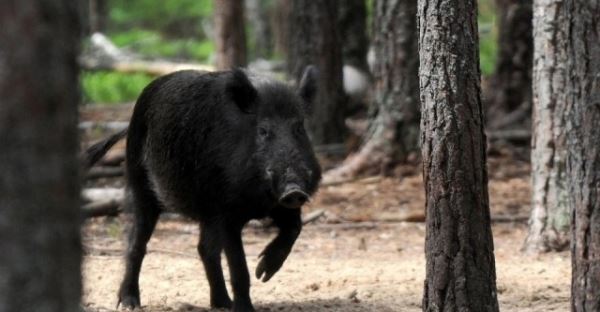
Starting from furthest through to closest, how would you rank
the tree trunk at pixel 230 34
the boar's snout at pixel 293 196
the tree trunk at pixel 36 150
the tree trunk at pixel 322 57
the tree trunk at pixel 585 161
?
the tree trunk at pixel 322 57, the tree trunk at pixel 230 34, the boar's snout at pixel 293 196, the tree trunk at pixel 585 161, the tree trunk at pixel 36 150

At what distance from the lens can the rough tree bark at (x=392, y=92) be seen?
1251cm

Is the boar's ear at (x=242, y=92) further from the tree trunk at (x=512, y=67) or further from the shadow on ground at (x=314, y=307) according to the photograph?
the tree trunk at (x=512, y=67)

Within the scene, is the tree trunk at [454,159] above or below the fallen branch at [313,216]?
above

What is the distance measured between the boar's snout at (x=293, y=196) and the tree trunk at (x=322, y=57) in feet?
23.5

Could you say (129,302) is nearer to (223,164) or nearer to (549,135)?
(223,164)

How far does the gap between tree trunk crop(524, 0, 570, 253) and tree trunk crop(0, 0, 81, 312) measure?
6314mm

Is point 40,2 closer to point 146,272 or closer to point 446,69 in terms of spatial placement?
point 446,69

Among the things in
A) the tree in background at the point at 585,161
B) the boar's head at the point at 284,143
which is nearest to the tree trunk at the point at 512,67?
the boar's head at the point at 284,143

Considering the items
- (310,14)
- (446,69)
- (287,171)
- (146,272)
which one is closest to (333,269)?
(146,272)

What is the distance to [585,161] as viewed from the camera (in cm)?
536

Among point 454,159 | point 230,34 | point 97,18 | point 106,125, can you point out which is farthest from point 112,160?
point 97,18

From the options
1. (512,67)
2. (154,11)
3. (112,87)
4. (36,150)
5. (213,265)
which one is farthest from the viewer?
(154,11)

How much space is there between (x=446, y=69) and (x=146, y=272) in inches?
164

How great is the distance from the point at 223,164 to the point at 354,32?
9173mm
